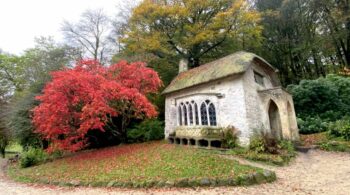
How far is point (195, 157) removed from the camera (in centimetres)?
1060

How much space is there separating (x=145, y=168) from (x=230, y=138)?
5.35 m

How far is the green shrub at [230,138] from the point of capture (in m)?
12.7

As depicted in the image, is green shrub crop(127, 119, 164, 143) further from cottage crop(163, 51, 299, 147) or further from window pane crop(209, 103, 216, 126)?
window pane crop(209, 103, 216, 126)

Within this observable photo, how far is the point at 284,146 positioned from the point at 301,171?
3.60m

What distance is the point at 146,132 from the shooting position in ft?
55.8

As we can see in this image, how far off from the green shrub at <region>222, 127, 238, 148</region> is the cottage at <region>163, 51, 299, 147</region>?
0.24 meters

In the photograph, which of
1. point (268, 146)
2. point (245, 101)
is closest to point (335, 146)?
point (268, 146)

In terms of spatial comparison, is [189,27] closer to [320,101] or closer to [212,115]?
[212,115]

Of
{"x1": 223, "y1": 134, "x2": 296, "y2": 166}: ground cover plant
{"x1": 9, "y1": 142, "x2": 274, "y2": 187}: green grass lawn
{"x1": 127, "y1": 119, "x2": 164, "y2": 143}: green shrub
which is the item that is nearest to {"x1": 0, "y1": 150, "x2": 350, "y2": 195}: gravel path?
{"x1": 223, "y1": 134, "x2": 296, "y2": 166}: ground cover plant

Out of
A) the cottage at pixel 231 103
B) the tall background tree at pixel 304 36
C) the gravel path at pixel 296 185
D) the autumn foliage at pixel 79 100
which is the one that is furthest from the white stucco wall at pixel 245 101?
the tall background tree at pixel 304 36

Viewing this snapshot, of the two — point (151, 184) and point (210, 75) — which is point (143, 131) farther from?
point (151, 184)

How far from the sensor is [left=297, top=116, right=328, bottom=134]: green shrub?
16.4 m

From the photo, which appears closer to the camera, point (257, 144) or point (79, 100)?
point (257, 144)

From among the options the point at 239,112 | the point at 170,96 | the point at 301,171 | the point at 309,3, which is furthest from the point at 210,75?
the point at 309,3
